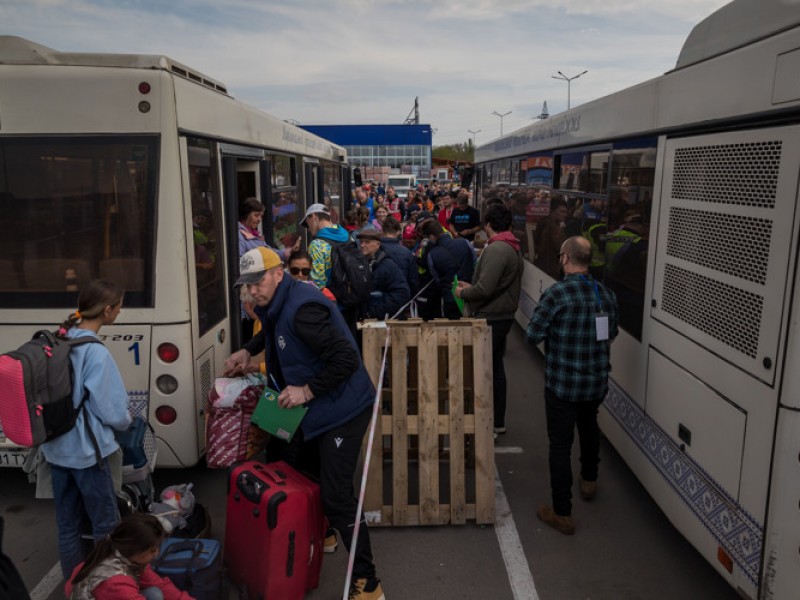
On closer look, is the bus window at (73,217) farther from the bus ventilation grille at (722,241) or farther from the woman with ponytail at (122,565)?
the bus ventilation grille at (722,241)

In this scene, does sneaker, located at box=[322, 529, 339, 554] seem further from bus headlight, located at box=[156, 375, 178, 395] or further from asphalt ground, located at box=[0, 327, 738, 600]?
bus headlight, located at box=[156, 375, 178, 395]

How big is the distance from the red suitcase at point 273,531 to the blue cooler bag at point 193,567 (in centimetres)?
17

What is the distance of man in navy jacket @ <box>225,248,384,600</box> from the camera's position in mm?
3236

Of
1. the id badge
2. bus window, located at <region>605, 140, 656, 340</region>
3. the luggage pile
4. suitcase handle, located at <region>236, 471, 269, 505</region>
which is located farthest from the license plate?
bus window, located at <region>605, 140, 656, 340</region>

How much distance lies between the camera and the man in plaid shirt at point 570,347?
4129 millimetres

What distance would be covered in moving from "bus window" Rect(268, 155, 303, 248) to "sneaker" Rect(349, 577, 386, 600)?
405 centimetres

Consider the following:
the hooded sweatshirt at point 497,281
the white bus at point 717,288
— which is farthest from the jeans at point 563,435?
the hooded sweatshirt at point 497,281

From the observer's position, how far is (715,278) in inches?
135

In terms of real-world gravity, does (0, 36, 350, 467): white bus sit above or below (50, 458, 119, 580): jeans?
above

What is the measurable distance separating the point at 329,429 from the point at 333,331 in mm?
514

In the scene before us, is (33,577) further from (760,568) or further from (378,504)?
(760,568)

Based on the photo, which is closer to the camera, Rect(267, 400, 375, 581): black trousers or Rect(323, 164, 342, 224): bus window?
Rect(267, 400, 375, 581): black trousers

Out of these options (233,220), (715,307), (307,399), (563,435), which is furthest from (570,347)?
(233,220)

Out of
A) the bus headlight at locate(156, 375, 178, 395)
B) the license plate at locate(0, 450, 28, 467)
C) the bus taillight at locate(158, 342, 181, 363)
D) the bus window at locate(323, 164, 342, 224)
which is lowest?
the license plate at locate(0, 450, 28, 467)
